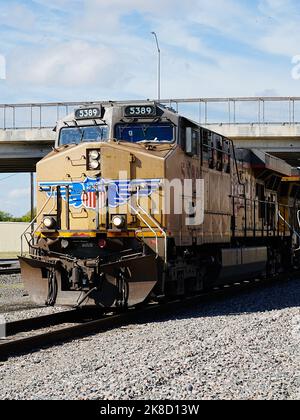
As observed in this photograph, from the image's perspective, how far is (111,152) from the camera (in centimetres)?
1209

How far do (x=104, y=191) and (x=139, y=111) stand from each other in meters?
1.68

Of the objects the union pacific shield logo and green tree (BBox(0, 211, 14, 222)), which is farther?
green tree (BBox(0, 211, 14, 222))

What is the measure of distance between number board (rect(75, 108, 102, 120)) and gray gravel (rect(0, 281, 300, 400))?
397 cm

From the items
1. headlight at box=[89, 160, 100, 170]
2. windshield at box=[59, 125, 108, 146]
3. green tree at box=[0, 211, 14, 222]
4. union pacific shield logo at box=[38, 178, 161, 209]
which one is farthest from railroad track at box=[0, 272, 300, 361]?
green tree at box=[0, 211, 14, 222]

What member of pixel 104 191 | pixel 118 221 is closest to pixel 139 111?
pixel 104 191

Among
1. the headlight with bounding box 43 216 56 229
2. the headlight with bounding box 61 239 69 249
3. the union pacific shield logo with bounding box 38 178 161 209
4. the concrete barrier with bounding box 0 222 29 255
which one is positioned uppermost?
the union pacific shield logo with bounding box 38 178 161 209

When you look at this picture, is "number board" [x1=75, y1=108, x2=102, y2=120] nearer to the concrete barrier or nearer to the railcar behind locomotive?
the railcar behind locomotive

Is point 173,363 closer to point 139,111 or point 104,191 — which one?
point 104,191

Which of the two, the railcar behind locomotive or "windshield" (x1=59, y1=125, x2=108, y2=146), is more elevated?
"windshield" (x1=59, y1=125, x2=108, y2=146)

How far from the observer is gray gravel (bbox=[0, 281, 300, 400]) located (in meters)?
6.48

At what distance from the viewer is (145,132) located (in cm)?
1256
